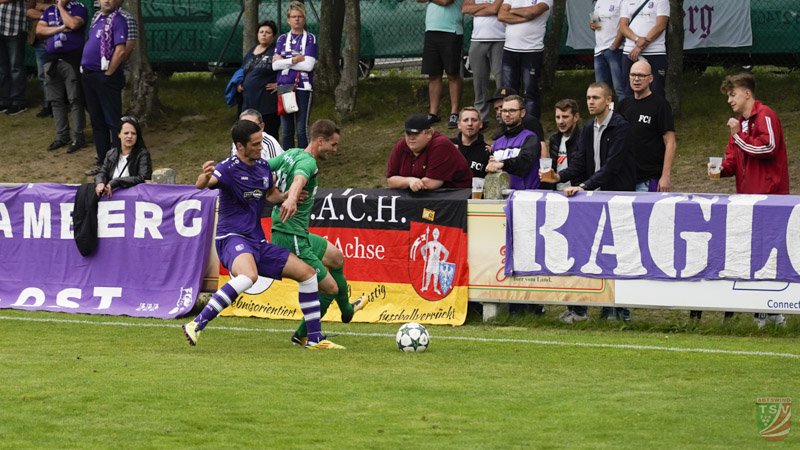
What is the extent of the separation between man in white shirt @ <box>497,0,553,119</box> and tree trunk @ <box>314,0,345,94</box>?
18.8 feet

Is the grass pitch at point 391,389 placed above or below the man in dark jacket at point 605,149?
below

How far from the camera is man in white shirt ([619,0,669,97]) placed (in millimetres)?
17109

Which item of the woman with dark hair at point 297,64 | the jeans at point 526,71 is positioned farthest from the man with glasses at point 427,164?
the woman with dark hair at point 297,64

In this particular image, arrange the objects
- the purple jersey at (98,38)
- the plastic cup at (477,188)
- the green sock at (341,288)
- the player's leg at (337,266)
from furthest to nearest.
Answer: the purple jersey at (98,38)
the plastic cup at (477,188)
the green sock at (341,288)
the player's leg at (337,266)

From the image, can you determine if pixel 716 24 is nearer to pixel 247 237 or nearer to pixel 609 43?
pixel 609 43

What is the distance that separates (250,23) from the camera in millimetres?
22250

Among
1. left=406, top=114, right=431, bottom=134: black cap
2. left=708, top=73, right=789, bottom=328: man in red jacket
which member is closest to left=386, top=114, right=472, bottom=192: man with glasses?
left=406, top=114, right=431, bottom=134: black cap

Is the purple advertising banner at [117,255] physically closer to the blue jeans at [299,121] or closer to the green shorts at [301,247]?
the green shorts at [301,247]

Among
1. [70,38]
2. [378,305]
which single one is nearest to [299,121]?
[70,38]

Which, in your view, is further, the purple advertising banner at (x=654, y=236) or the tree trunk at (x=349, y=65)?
the tree trunk at (x=349, y=65)

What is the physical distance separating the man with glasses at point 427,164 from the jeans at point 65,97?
8.85 meters

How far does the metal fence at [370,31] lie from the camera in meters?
21.2

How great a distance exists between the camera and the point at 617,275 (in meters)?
13.5

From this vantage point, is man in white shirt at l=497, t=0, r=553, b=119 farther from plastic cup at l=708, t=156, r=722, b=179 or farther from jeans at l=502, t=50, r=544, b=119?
plastic cup at l=708, t=156, r=722, b=179
